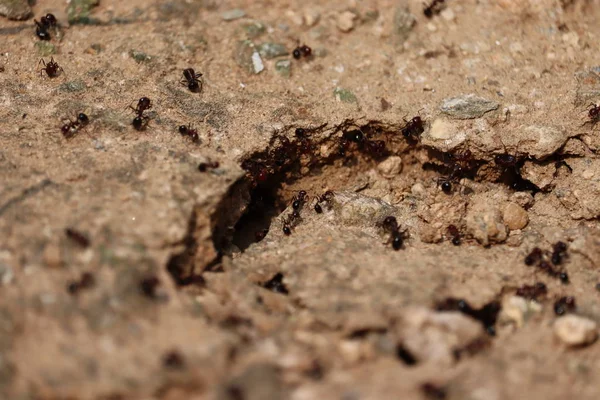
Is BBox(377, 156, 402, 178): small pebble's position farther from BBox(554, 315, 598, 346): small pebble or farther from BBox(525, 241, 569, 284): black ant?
BBox(554, 315, 598, 346): small pebble

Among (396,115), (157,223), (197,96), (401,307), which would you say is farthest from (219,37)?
(401,307)

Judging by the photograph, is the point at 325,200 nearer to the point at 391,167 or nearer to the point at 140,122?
the point at 391,167

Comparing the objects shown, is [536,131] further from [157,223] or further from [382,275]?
[157,223]

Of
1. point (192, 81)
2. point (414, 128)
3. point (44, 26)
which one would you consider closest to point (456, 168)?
point (414, 128)

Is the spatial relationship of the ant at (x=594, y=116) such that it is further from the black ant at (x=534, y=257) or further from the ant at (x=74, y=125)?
the ant at (x=74, y=125)

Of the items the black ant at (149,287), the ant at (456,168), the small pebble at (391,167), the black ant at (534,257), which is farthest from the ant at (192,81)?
the black ant at (534,257)
